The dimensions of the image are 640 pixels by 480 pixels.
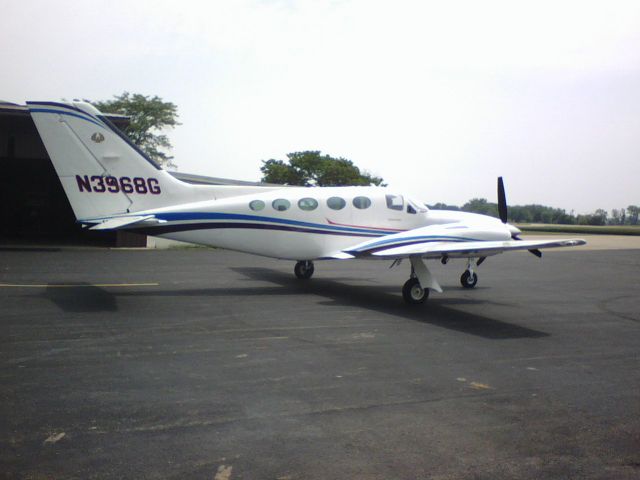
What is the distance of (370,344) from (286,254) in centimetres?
652

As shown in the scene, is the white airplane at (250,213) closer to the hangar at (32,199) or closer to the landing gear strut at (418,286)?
the landing gear strut at (418,286)

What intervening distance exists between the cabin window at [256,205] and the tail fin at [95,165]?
6.43 ft

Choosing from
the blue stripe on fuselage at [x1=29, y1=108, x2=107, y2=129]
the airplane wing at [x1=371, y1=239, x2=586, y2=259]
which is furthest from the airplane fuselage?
the blue stripe on fuselage at [x1=29, y1=108, x2=107, y2=129]

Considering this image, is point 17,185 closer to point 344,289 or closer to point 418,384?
point 344,289

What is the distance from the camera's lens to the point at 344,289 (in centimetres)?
1611

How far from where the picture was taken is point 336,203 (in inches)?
623

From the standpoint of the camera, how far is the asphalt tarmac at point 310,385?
4973 millimetres

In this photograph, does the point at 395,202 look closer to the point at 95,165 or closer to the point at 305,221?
the point at 305,221

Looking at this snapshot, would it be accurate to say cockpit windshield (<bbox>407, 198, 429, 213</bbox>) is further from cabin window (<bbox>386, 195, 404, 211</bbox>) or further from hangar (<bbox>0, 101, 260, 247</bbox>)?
hangar (<bbox>0, 101, 260, 247</bbox>)

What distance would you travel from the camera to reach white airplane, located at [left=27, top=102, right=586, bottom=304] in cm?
1375

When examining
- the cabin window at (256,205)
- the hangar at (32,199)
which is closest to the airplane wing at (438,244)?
the cabin window at (256,205)

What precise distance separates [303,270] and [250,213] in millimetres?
3234

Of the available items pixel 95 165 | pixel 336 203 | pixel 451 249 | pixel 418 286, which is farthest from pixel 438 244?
pixel 95 165

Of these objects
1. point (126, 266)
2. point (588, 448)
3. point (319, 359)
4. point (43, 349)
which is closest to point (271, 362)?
point (319, 359)
